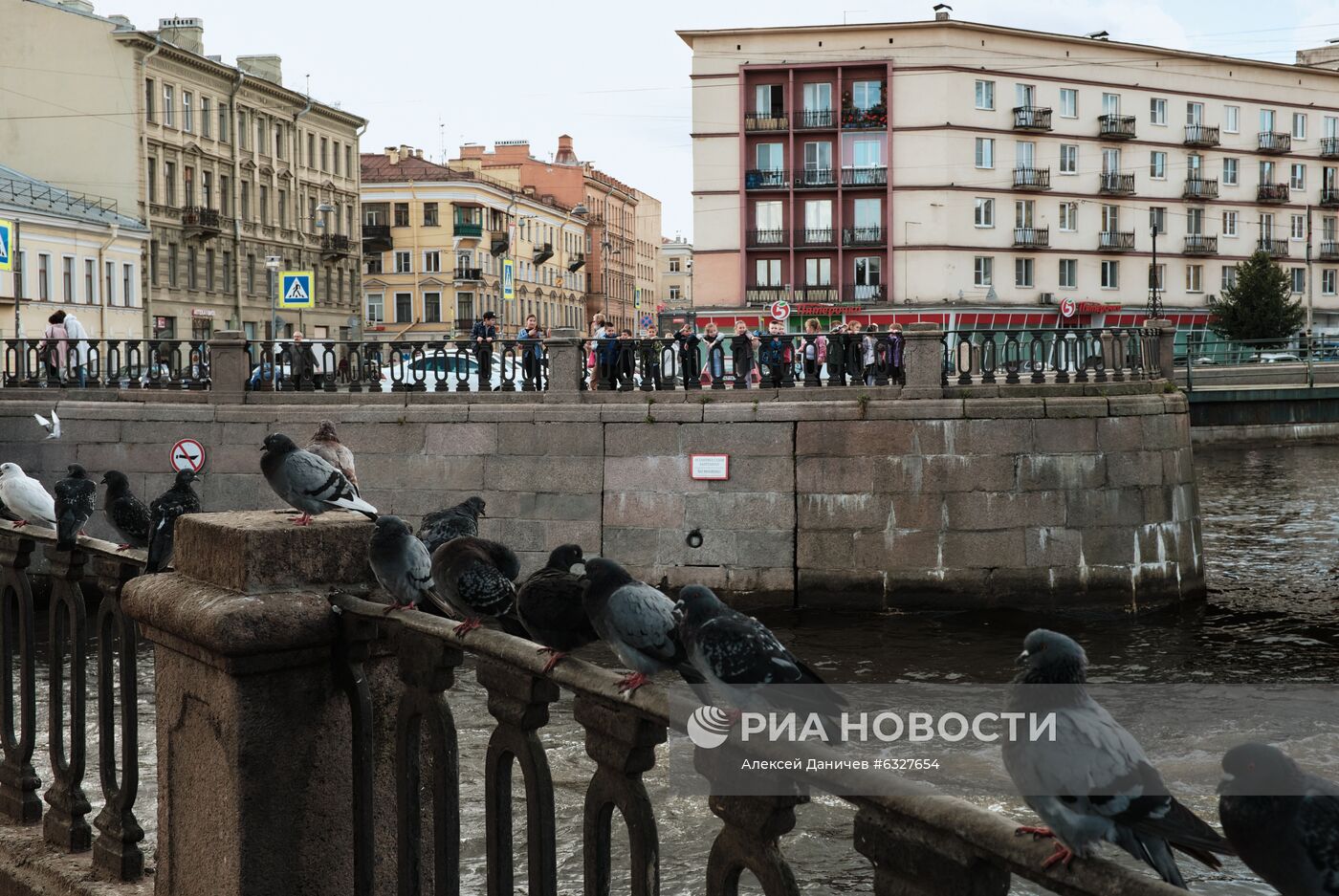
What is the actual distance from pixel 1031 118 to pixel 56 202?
107 ft

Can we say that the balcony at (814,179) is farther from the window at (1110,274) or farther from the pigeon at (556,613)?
the pigeon at (556,613)

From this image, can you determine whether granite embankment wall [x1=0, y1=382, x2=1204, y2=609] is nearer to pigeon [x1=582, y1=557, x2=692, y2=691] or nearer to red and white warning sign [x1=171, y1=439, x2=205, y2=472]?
red and white warning sign [x1=171, y1=439, x2=205, y2=472]

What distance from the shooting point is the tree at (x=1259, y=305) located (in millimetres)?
54781

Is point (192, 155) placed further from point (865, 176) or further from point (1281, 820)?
point (1281, 820)

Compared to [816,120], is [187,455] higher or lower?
lower

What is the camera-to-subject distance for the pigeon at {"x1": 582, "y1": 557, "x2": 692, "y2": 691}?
10.4 feet

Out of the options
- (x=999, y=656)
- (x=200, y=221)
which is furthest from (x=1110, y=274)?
(x=999, y=656)

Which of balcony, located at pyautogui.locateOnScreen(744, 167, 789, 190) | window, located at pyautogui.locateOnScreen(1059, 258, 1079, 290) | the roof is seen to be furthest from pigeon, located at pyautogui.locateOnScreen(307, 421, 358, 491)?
window, located at pyautogui.locateOnScreen(1059, 258, 1079, 290)

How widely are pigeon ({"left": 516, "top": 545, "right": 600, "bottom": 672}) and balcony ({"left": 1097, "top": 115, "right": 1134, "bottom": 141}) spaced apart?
54209 millimetres

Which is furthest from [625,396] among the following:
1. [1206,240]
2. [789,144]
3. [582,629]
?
[1206,240]

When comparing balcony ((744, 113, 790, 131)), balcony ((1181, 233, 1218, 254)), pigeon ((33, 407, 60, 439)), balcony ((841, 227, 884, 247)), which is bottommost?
pigeon ((33, 407, 60, 439))

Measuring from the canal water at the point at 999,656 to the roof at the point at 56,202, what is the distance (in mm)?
28260

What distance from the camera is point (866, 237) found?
49.9 meters

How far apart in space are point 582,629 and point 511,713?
0.60 metres
